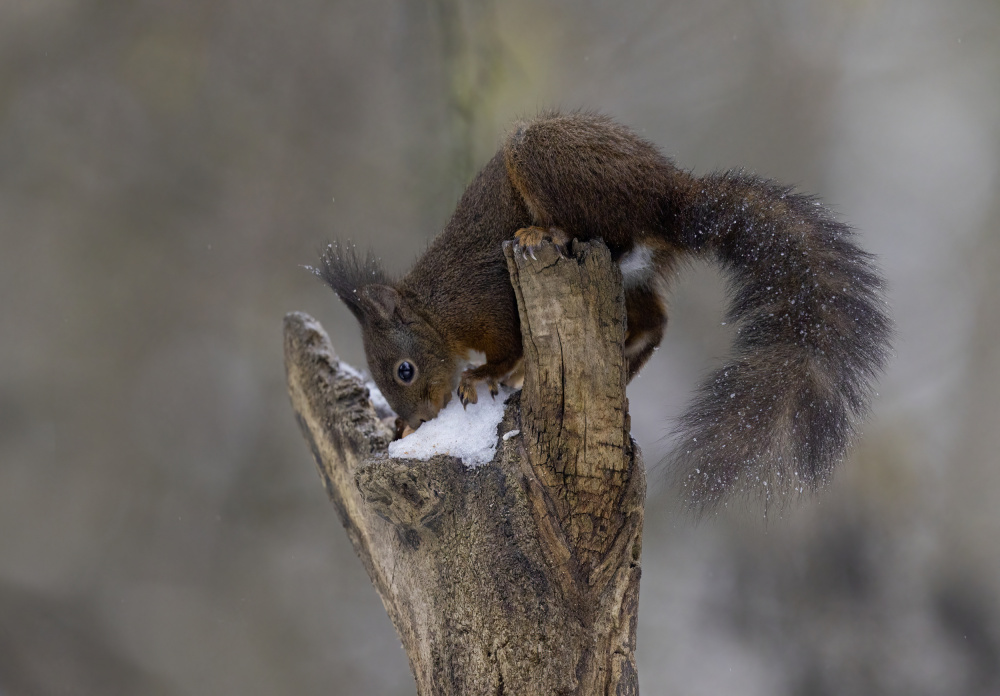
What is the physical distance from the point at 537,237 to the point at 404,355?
52cm

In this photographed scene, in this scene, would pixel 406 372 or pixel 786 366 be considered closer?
pixel 786 366

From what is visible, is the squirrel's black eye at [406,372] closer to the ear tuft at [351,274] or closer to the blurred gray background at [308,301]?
the ear tuft at [351,274]

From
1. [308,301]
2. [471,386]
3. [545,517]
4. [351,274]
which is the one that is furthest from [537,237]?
[308,301]

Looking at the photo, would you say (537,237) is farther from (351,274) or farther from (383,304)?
(351,274)

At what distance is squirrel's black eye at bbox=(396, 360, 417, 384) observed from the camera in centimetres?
170

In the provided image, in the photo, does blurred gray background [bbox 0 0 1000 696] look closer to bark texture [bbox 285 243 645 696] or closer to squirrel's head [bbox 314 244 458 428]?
squirrel's head [bbox 314 244 458 428]

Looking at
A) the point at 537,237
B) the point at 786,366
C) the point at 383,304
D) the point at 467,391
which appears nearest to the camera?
the point at 786,366

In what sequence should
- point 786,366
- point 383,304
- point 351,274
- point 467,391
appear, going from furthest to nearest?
point 351,274 < point 383,304 < point 467,391 < point 786,366

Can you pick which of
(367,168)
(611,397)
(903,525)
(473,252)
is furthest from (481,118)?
(903,525)

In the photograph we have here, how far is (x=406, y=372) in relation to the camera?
5.60 ft

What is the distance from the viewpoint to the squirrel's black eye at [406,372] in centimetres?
170

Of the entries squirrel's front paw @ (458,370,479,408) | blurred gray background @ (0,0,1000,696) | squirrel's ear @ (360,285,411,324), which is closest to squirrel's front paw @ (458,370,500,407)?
squirrel's front paw @ (458,370,479,408)

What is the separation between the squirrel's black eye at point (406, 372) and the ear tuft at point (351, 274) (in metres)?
0.17

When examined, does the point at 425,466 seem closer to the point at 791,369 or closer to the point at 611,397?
the point at 611,397
